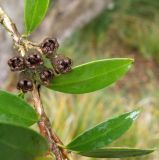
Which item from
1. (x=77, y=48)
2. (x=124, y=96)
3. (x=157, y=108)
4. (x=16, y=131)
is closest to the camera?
(x=16, y=131)

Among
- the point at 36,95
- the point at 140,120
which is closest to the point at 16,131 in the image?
the point at 36,95

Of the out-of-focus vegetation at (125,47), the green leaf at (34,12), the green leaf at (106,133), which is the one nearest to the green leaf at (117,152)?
the green leaf at (106,133)

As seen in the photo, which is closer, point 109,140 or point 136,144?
→ point 109,140

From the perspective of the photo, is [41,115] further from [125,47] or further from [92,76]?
[125,47]

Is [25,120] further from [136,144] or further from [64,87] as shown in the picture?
[136,144]

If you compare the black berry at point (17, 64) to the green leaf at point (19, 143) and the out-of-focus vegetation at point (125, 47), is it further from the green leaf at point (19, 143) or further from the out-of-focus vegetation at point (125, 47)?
the out-of-focus vegetation at point (125, 47)

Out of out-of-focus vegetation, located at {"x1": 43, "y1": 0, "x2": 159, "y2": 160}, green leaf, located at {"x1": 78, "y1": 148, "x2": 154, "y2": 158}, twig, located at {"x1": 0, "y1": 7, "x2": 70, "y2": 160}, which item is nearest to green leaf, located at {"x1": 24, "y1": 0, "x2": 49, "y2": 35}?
twig, located at {"x1": 0, "y1": 7, "x2": 70, "y2": 160}

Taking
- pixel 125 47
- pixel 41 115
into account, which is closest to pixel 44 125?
pixel 41 115
